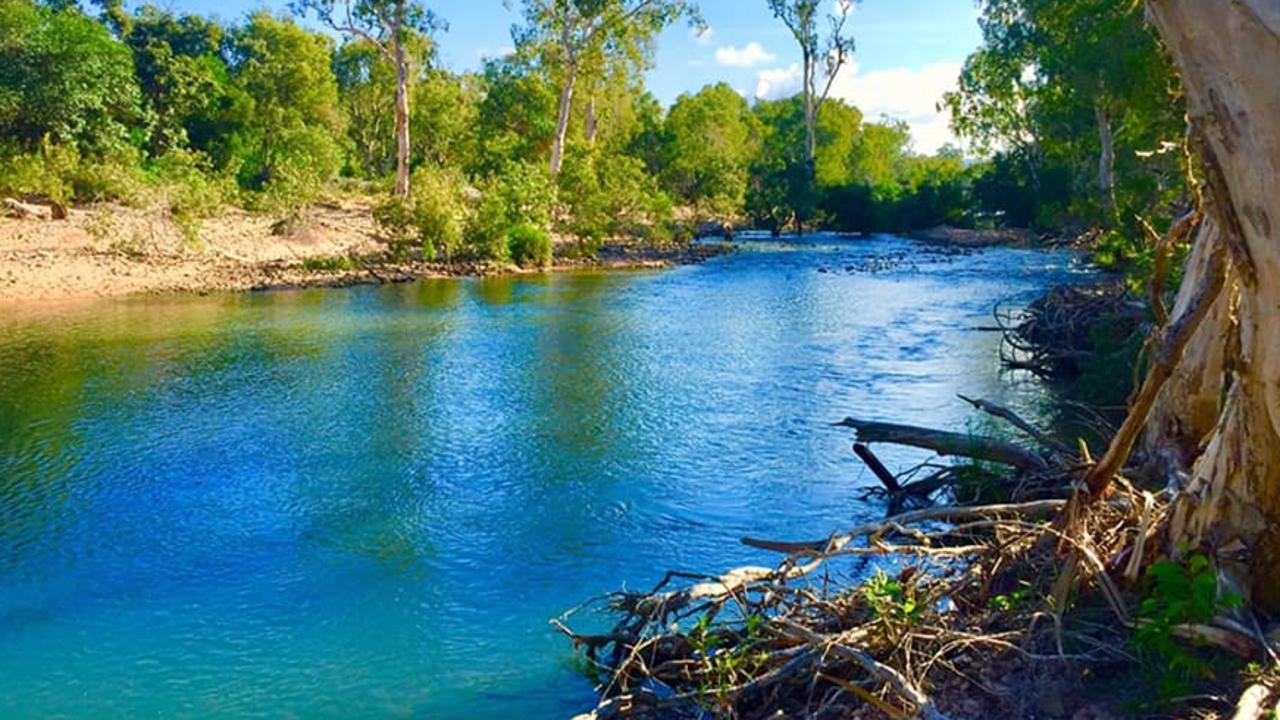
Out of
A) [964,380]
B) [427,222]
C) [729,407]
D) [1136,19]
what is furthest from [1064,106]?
[729,407]

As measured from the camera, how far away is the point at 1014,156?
53344 millimetres

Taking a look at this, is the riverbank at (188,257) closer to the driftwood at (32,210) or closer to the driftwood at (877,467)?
the driftwood at (32,210)

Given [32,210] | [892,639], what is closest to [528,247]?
[32,210]

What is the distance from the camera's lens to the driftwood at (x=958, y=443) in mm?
8867

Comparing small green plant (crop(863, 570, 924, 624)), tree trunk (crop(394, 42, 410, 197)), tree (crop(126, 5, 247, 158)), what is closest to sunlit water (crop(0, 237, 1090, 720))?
small green plant (crop(863, 570, 924, 624))

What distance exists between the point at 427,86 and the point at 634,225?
1786 cm

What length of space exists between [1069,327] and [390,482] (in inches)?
371

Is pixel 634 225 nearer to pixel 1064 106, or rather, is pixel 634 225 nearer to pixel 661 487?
pixel 1064 106

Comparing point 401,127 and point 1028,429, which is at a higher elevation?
point 401,127

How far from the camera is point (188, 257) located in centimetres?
3172

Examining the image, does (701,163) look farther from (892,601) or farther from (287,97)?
(892,601)

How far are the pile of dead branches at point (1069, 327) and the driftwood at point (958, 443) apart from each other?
18.6 ft

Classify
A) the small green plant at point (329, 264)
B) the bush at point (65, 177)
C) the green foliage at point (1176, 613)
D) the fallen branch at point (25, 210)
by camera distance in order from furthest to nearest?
1. the small green plant at point (329, 264)
2. the bush at point (65, 177)
3. the fallen branch at point (25, 210)
4. the green foliage at point (1176, 613)

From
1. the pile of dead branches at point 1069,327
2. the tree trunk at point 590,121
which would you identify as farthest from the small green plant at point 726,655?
the tree trunk at point 590,121
